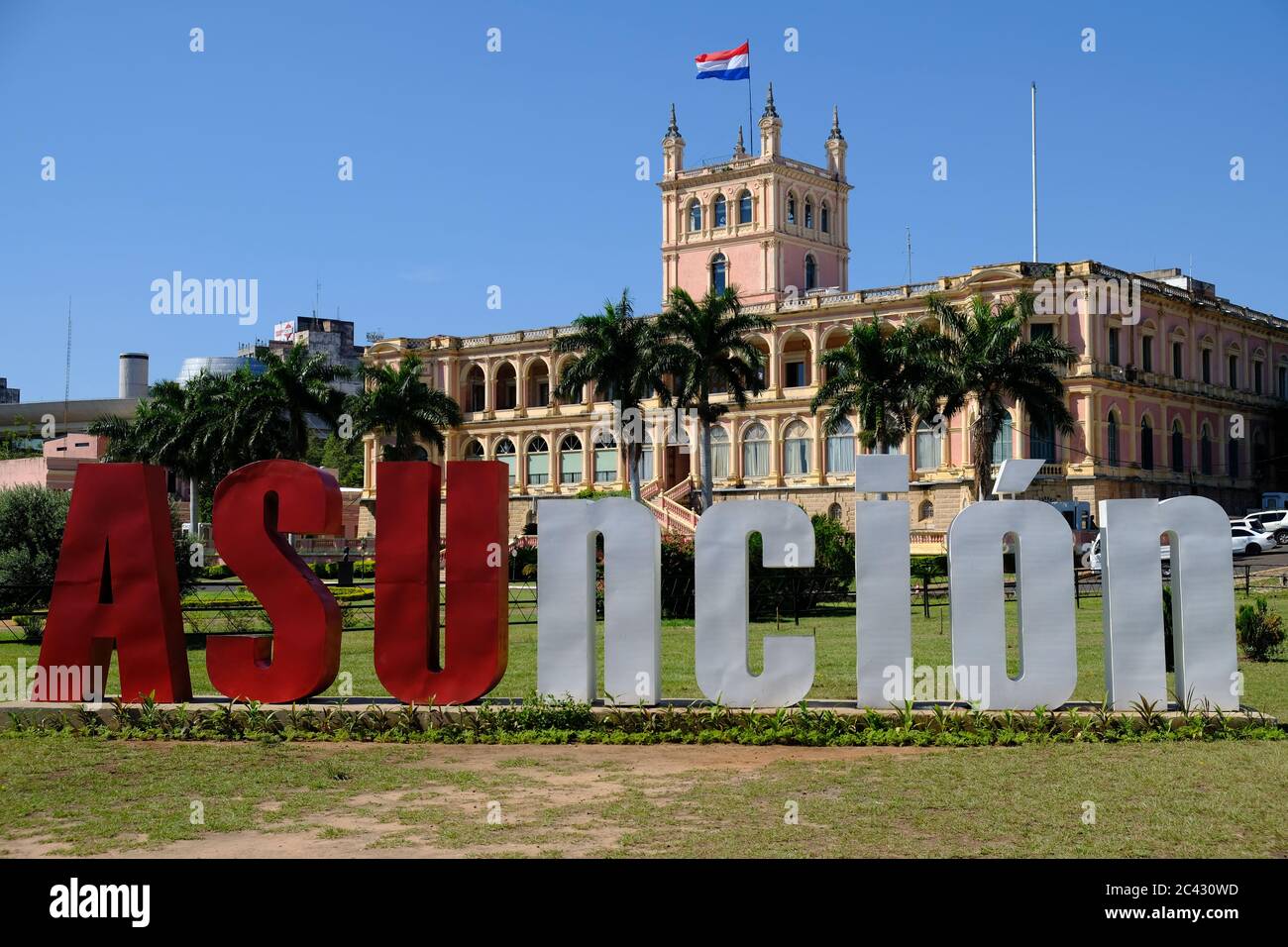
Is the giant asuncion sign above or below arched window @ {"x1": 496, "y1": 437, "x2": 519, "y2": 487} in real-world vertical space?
below

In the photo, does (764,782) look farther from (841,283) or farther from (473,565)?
(841,283)

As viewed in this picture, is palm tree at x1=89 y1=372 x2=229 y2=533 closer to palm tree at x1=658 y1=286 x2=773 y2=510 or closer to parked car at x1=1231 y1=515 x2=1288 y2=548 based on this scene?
palm tree at x1=658 y1=286 x2=773 y2=510

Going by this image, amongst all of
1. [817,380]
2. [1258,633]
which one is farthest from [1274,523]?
[1258,633]

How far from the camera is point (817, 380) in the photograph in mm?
62656

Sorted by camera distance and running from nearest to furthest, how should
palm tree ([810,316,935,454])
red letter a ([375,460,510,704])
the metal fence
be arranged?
1. red letter a ([375,460,510,704])
2. the metal fence
3. palm tree ([810,316,935,454])

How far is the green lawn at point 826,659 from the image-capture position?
1641 centimetres

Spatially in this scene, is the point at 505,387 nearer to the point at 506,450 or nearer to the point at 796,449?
the point at 506,450

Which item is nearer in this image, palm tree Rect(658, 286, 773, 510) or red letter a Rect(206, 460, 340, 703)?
red letter a Rect(206, 460, 340, 703)

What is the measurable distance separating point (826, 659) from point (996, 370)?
83.1 feet

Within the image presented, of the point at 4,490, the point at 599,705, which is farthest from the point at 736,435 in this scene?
the point at 599,705

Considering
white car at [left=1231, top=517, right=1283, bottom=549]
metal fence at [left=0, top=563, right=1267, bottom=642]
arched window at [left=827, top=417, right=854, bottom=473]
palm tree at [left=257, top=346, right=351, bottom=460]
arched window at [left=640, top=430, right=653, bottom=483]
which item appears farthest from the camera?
arched window at [left=640, top=430, right=653, bottom=483]

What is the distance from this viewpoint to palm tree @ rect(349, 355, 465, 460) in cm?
5691

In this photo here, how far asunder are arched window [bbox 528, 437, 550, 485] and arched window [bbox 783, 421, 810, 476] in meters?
13.8

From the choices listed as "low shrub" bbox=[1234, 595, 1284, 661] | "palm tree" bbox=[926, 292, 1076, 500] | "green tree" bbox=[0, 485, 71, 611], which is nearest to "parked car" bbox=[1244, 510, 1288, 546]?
"palm tree" bbox=[926, 292, 1076, 500]
